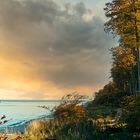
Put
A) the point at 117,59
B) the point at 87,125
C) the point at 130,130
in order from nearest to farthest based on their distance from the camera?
the point at 130,130 → the point at 87,125 → the point at 117,59

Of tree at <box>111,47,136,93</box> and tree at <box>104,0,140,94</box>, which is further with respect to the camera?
tree at <box>111,47,136,93</box>

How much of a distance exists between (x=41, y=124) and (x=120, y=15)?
18772mm

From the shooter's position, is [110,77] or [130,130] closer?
[130,130]

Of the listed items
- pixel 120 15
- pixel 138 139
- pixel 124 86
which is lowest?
pixel 138 139

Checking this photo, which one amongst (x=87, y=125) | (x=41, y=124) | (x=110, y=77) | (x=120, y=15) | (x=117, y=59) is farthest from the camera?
(x=110, y=77)

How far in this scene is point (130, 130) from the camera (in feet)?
72.3

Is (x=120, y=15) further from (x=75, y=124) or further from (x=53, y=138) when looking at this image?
(x=53, y=138)

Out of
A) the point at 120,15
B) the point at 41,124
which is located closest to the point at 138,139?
the point at 41,124

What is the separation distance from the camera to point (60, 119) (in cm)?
2898

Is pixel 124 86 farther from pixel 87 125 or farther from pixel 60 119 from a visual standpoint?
pixel 87 125

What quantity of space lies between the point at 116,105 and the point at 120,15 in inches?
487

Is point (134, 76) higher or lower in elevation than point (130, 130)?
higher

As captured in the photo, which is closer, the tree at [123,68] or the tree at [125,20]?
the tree at [125,20]

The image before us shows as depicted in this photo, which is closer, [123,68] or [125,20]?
[125,20]
